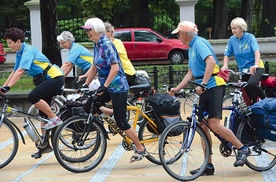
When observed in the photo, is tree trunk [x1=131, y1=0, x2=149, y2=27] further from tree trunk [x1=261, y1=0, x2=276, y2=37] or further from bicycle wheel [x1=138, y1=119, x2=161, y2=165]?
bicycle wheel [x1=138, y1=119, x2=161, y2=165]

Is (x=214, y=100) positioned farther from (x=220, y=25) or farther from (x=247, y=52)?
(x=220, y=25)

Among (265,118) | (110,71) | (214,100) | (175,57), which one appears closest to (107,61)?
(110,71)

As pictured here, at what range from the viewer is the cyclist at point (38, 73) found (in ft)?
27.1

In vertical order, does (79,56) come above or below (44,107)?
above

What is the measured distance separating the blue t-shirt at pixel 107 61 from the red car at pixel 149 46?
1608 centimetres

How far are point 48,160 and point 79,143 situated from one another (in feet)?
3.57

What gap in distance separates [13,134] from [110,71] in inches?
61.8

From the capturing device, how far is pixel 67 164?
7867 mm

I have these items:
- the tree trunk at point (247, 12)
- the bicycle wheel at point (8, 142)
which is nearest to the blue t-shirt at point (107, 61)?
the bicycle wheel at point (8, 142)

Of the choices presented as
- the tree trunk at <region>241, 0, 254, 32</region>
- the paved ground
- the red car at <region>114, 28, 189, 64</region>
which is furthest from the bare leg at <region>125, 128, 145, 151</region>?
the tree trunk at <region>241, 0, 254, 32</region>

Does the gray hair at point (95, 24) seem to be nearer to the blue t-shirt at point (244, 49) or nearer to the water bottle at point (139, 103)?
the water bottle at point (139, 103)

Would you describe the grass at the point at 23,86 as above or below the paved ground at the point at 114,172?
above

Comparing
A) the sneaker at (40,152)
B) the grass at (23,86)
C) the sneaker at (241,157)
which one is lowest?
the sneaker at (40,152)

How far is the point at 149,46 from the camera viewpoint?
2388cm
